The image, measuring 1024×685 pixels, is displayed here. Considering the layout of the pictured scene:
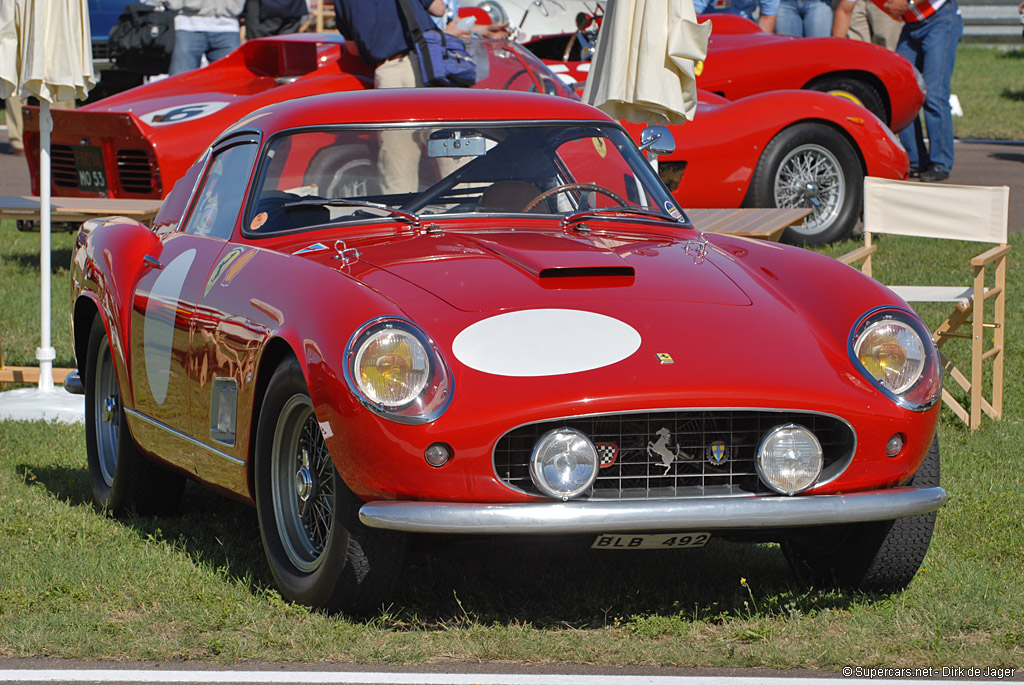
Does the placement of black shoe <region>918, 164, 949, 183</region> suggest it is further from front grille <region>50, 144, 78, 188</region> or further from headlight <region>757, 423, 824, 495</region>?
headlight <region>757, 423, 824, 495</region>

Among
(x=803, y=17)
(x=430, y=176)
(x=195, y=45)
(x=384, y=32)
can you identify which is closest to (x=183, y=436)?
(x=430, y=176)

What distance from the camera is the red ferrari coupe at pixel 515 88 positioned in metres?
9.65

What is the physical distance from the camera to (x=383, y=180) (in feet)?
16.3

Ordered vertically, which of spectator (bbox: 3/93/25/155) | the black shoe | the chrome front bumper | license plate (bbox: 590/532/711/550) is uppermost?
the chrome front bumper

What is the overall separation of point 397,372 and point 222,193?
1.71 metres

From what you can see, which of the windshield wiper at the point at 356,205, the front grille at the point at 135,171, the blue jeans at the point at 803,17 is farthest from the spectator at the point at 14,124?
the windshield wiper at the point at 356,205

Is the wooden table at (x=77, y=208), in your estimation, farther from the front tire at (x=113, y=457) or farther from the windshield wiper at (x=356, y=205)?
the windshield wiper at (x=356, y=205)

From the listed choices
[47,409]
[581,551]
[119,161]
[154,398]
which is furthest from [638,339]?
[119,161]

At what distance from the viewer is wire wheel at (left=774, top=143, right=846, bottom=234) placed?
10.2 metres

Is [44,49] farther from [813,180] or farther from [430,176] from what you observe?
[813,180]

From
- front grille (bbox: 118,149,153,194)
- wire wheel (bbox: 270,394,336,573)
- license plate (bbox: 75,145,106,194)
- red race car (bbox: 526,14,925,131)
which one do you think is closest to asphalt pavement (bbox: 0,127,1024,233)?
red race car (bbox: 526,14,925,131)

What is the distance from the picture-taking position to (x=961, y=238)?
7.28 m

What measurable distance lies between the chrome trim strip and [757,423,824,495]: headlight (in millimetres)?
1488

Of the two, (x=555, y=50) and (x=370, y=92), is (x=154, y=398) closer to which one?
(x=370, y=92)
